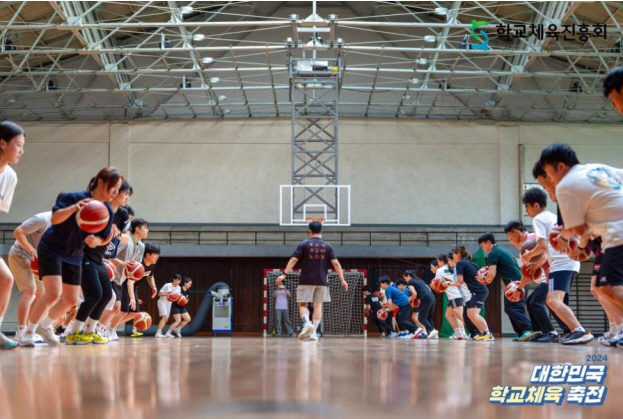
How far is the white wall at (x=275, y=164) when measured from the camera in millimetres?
25797

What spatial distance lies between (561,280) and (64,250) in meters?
5.47

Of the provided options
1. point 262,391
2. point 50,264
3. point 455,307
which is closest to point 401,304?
point 455,307

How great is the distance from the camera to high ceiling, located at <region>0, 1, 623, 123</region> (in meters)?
22.6

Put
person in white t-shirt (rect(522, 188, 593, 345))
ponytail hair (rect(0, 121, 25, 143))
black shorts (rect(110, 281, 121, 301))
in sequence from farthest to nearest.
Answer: black shorts (rect(110, 281, 121, 301)), person in white t-shirt (rect(522, 188, 593, 345)), ponytail hair (rect(0, 121, 25, 143))

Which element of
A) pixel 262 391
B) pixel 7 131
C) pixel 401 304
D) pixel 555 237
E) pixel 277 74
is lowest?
pixel 401 304

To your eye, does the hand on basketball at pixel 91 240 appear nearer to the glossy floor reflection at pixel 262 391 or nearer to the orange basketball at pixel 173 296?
the glossy floor reflection at pixel 262 391

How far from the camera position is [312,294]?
1050 cm

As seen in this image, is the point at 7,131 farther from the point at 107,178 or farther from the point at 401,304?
the point at 401,304

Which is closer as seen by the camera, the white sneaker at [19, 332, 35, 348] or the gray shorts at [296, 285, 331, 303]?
the white sneaker at [19, 332, 35, 348]

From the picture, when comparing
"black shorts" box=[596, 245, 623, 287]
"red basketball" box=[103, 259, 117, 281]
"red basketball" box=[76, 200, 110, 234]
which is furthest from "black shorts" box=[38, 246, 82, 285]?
"black shorts" box=[596, 245, 623, 287]

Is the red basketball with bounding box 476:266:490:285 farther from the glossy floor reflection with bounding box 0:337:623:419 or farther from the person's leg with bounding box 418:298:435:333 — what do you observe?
the glossy floor reflection with bounding box 0:337:623:419

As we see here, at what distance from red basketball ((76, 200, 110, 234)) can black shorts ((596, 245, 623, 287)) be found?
3748 millimetres

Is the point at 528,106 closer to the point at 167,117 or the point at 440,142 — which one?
the point at 440,142

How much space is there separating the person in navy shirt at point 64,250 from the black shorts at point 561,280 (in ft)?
16.6
